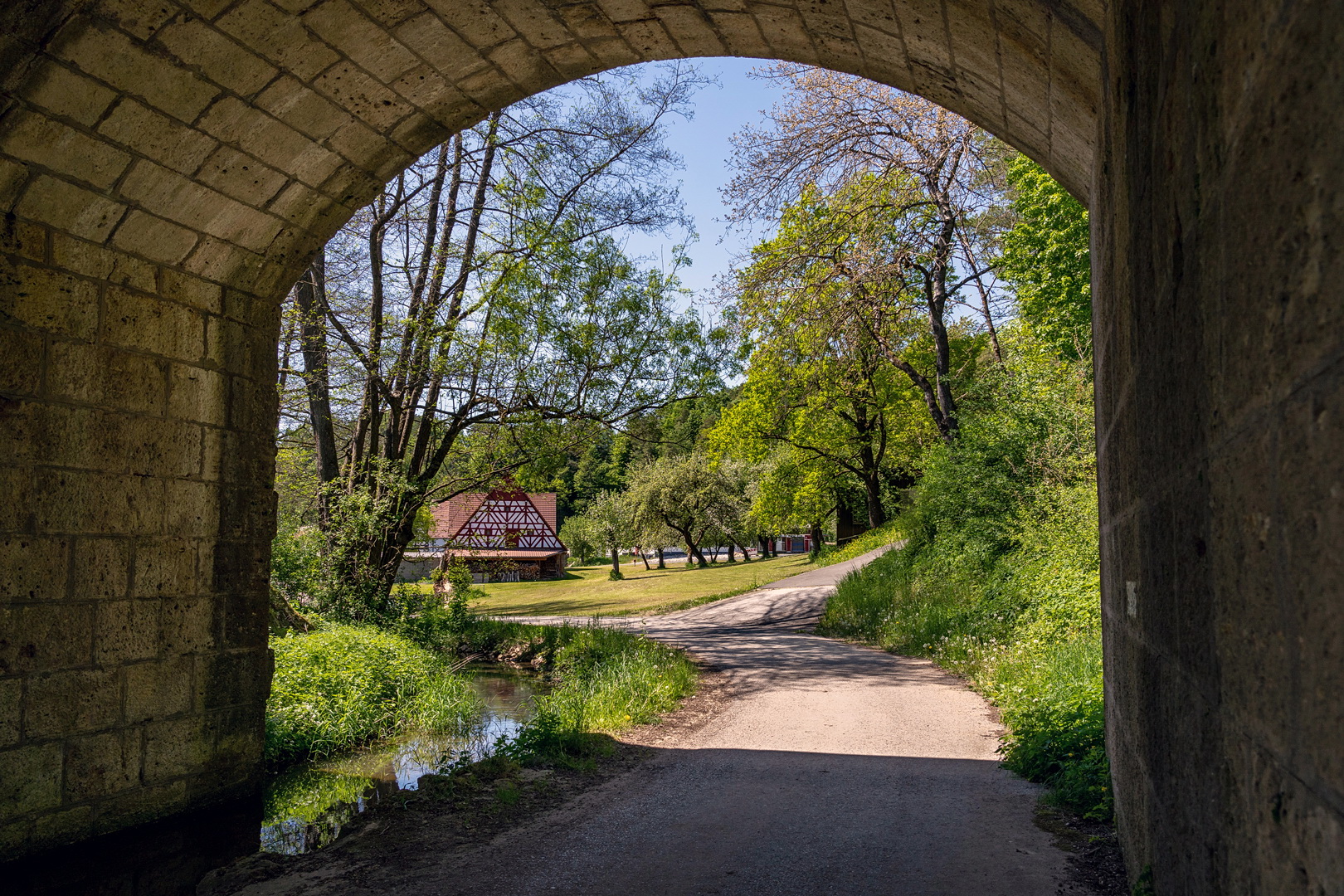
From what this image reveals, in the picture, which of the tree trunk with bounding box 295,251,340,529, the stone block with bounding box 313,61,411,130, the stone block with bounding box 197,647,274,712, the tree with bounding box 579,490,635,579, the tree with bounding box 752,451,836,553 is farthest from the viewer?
the tree with bounding box 579,490,635,579

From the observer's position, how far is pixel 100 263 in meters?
5.17

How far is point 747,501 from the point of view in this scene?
42094 millimetres

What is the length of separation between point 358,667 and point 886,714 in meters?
5.70

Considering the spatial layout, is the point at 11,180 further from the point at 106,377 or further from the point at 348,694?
the point at 348,694

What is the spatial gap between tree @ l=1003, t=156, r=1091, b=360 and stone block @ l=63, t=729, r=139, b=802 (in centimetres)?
1456

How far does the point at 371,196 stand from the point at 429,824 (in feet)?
13.5

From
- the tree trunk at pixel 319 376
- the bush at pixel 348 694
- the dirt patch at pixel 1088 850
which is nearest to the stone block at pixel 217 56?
the bush at pixel 348 694

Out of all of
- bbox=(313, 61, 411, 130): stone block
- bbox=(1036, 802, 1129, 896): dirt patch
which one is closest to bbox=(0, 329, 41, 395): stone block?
bbox=(313, 61, 411, 130): stone block

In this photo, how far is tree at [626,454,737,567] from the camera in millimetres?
40625

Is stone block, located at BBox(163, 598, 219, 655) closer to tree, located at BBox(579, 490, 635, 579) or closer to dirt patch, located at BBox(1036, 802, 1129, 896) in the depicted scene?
dirt patch, located at BBox(1036, 802, 1129, 896)

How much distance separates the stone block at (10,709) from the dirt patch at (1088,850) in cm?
517

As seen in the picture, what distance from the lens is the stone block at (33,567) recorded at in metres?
4.73

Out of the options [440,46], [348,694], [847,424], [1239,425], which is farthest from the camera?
[847,424]

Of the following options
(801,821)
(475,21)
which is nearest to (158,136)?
A: (475,21)
